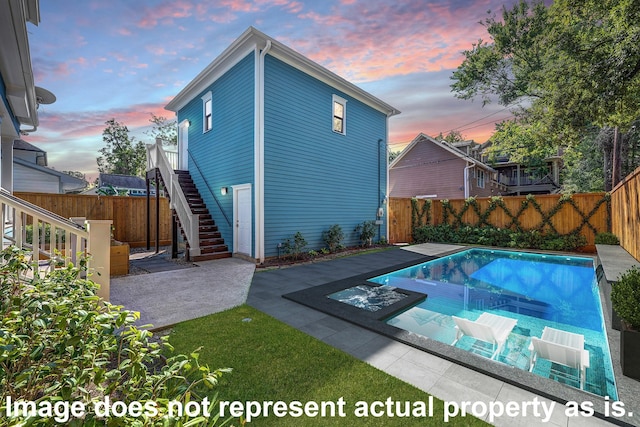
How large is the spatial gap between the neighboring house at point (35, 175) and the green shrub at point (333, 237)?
A: 16.6 m

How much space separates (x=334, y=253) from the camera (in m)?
9.62

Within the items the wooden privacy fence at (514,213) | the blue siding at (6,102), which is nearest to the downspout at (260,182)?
the blue siding at (6,102)

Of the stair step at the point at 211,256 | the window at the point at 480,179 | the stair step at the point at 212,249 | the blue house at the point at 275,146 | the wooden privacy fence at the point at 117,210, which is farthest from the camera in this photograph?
the window at the point at 480,179

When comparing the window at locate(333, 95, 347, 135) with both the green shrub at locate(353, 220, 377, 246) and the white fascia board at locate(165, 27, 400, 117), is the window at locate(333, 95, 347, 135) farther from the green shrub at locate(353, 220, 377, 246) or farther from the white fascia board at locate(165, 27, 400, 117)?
the green shrub at locate(353, 220, 377, 246)

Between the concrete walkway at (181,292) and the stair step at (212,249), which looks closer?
the concrete walkway at (181,292)

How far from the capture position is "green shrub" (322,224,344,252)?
31.7 ft

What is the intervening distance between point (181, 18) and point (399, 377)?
8.57m

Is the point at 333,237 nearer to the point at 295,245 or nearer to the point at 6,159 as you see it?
the point at 295,245

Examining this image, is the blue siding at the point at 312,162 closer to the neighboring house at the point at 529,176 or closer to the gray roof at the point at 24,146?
the neighboring house at the point at 529,176

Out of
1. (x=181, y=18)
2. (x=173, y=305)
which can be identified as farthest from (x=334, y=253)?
(x=181, y=18)

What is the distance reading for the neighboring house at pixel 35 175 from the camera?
1513cm

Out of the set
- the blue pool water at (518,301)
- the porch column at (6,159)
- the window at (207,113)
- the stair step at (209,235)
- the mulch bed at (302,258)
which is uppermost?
the window at (207,113)

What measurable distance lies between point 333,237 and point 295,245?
5.69ft

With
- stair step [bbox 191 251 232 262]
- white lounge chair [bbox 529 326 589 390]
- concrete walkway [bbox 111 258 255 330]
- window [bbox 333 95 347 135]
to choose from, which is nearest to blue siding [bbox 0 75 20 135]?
concrete walkway [bbox 111 258 255 330]
